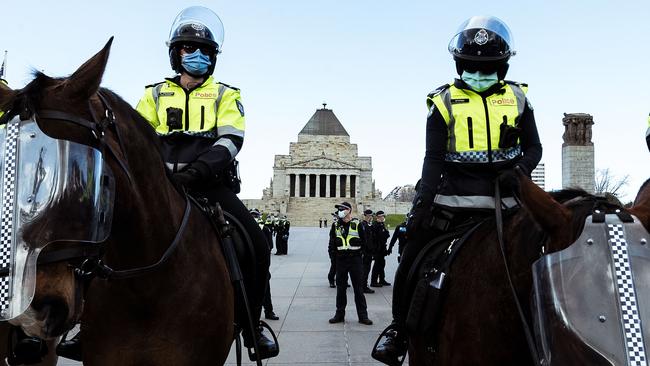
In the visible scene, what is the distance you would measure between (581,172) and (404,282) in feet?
65.0

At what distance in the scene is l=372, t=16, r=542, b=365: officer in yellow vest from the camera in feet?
11.4

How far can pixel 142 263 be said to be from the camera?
8.83ft

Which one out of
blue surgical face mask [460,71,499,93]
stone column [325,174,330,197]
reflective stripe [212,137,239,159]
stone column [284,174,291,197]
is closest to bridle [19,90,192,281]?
reflective stripe [212,137,239,159]

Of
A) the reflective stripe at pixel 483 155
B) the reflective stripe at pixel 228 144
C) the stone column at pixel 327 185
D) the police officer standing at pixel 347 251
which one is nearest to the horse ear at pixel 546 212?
the reflective stripe at pixel 483 155

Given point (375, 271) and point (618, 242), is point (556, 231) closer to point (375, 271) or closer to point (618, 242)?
point (618, 242)

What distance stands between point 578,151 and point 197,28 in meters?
20.5

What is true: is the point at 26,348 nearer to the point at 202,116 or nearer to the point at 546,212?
the point at 202,116

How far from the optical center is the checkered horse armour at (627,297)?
5.41ft

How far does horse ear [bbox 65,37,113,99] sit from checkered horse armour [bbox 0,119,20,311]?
0.79 ft

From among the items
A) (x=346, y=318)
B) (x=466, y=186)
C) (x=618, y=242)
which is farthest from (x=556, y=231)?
(x=346, y=318)

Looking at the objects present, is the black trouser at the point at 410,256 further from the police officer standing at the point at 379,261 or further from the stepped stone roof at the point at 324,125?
the stepped stone roof at the point at 324,125

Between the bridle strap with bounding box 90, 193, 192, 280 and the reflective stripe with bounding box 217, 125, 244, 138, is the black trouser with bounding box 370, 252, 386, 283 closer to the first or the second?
the reflective stripe with bounding box 217, 125, 244, 138

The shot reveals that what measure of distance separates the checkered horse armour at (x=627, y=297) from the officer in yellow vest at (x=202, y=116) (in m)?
2.41

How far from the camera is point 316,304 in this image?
11.7 m
